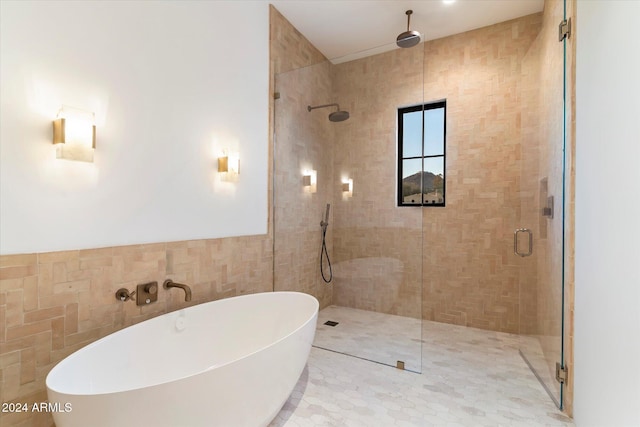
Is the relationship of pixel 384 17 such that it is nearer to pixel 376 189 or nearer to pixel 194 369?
pixel 376 189

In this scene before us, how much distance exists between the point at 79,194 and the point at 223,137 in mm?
1058

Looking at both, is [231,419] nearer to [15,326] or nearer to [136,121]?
[15,326]

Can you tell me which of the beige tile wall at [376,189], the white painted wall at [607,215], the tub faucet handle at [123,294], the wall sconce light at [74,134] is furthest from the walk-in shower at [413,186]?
the wall sconce light at [74,134]

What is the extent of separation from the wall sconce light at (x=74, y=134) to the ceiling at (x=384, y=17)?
2.15 meters

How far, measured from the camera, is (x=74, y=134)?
4.56ft

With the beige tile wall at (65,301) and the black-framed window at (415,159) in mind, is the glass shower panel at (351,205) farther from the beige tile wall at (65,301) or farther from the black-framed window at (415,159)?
the beige tile wall at (65,301)

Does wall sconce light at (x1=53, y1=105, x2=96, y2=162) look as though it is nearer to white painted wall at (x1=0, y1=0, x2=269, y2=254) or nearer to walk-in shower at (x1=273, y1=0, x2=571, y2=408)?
white painted wall at (x1=0, y1=0, x2=269, y2=254)

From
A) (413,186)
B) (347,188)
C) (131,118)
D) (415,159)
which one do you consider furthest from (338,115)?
(131,118)

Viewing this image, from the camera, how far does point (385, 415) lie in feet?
5.48

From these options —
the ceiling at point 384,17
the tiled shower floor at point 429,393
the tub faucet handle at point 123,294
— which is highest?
the ceiling at point 384,17

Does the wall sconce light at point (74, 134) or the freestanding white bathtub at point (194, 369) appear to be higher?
the wall sconce light at point (74, 134)

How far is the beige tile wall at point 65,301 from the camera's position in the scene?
48.6 inches

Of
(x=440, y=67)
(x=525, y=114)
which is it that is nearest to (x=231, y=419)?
(x=525, y=114)

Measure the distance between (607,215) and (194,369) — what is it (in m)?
2.25
